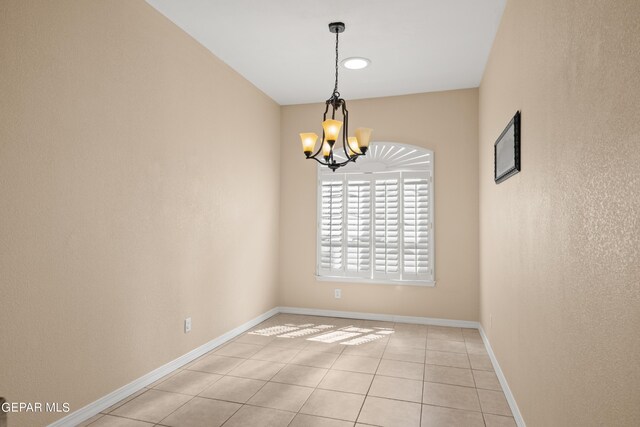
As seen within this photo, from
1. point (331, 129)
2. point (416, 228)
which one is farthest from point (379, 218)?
point (331, 129)

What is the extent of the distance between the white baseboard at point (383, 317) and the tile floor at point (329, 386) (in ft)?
1.09

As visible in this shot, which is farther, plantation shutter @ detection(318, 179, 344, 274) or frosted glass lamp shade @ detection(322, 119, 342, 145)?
plantation shutter @ detection(318, 179, 344, 274)

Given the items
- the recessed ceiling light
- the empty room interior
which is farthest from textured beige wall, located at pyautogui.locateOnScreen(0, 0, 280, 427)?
the recessed ceiling light

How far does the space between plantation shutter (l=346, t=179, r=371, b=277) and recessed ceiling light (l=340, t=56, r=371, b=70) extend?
1448mm

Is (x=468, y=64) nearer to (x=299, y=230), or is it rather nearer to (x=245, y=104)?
(x=245, y=104)

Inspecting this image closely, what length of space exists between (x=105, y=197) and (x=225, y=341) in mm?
2013

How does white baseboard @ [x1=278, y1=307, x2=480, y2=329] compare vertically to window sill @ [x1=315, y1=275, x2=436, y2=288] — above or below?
below

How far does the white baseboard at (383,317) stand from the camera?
4422 millimetres

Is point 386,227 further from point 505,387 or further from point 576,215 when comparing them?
point 576,215

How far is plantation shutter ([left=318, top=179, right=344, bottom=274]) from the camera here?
16.0 feet

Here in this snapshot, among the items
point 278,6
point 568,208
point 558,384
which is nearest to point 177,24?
point 278,6

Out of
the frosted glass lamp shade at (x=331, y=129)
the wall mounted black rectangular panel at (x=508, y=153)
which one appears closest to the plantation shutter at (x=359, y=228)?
the wall mounted black rectangular panel at (x=508, y=153)

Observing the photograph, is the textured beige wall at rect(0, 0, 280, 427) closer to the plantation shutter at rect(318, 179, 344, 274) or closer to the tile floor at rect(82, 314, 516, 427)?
the tile floor at rect(82, 314, 516, 427)

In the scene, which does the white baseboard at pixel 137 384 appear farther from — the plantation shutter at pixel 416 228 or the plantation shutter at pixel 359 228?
the plantation shutter at pixel 416 228
